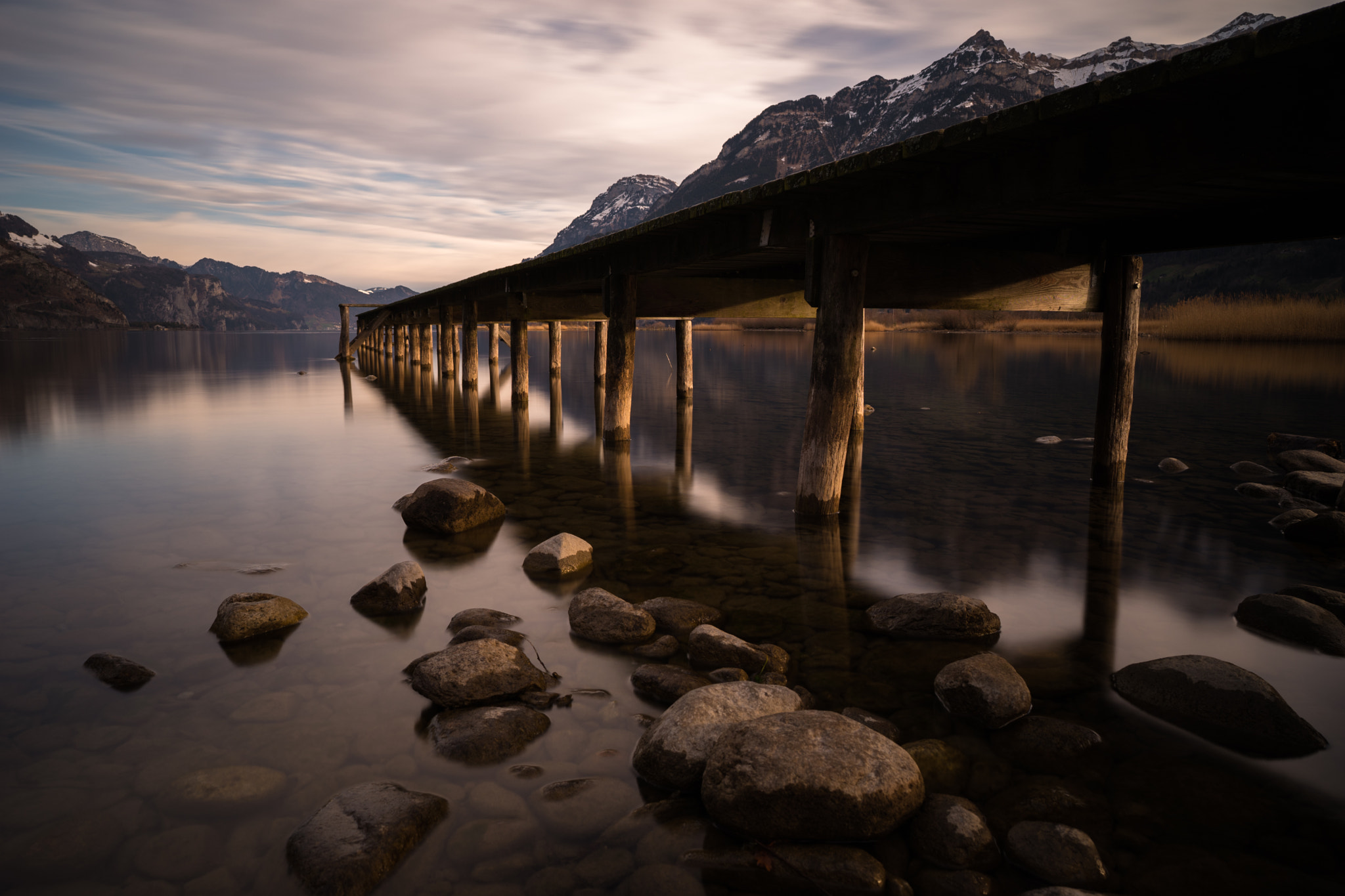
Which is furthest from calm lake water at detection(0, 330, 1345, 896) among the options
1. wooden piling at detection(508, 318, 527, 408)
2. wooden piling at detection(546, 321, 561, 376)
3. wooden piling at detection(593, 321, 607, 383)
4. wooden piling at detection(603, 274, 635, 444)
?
wooden piling at detection(546, 321, 561, 376)

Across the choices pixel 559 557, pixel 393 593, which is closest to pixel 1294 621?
pixel 559 557

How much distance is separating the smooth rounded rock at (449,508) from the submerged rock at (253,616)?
2.50 meters

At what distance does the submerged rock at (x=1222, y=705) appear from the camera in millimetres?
3990

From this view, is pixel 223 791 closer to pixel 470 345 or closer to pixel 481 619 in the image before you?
pixel 481 619

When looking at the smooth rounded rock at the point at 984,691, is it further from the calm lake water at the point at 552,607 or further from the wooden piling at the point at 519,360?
the wooden piling at the point at 519,360

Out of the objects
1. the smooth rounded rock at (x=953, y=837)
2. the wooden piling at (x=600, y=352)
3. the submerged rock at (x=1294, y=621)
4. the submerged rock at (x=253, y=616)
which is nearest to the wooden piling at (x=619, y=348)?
the submerged rock at (x=253, y=616)

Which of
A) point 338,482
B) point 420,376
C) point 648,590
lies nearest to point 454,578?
point 648,590

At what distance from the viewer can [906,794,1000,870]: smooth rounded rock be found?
306 cm

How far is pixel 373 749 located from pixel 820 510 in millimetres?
5791

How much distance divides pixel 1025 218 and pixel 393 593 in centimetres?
719

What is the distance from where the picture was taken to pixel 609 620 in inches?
213

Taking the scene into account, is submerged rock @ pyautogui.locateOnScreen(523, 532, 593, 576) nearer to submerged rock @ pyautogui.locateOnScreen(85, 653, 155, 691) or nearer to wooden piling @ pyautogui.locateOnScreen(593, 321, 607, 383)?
submerged rock @ pyautogui.locateOnScreen(85, 653, 155, 691)

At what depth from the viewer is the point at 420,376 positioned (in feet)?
106

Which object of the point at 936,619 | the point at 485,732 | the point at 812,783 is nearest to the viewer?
the point at 812,783
